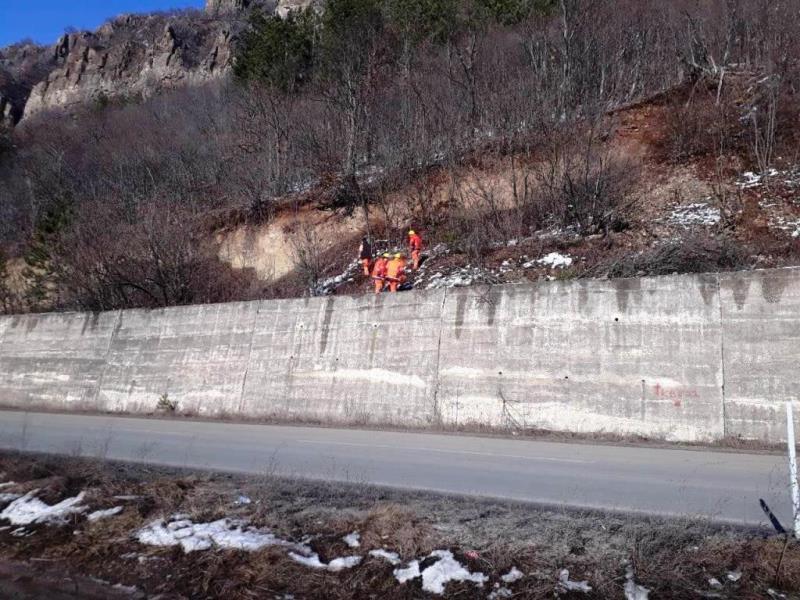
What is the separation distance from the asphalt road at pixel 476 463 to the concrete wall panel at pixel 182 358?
9.36 ft

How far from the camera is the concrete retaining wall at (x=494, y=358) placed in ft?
40.1

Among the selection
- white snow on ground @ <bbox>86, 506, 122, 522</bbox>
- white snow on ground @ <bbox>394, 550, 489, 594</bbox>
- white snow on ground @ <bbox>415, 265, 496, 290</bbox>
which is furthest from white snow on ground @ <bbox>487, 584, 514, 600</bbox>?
white snow on ground @ <bbox>415, 265, 496, 290</bbox>

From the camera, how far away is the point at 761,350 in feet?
39.7

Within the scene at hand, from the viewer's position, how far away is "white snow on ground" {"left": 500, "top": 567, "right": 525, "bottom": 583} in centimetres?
521

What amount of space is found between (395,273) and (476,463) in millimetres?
9911

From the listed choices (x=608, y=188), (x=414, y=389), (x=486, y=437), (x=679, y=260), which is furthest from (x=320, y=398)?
(x=608, y=188)

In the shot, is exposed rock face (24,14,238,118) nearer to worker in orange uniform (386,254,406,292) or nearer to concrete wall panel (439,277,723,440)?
worker in orange uniform (386,254,406,292)

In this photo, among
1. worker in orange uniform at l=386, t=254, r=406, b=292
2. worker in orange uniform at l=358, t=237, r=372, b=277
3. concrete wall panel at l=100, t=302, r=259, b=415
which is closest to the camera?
concrete wall panel at l=100, t=302, r=259, b=415

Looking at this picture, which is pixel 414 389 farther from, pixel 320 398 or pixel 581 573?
pixel 581 573

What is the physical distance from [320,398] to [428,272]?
6.35 meters

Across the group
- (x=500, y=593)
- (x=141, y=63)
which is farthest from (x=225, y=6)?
(x=500, y=593)

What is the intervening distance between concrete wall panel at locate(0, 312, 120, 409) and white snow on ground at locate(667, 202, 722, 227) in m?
16.8

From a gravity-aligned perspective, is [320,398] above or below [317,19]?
below

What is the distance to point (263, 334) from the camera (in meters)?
18.0
